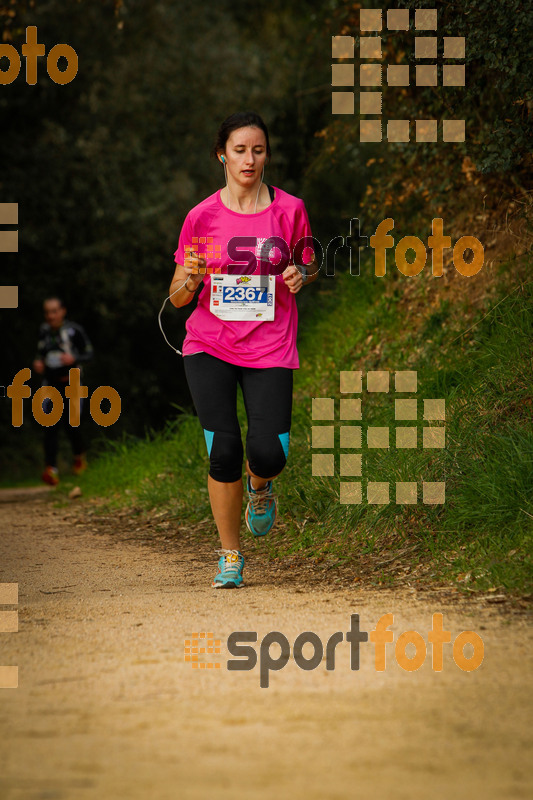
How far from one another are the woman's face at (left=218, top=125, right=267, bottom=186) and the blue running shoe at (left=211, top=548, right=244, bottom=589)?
5.97 ft

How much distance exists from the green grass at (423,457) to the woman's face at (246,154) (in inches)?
73.5

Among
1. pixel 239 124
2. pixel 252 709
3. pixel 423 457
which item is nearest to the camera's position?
pixel 252 709

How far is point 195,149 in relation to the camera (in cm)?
1769

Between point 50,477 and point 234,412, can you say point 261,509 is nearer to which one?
point 234,412

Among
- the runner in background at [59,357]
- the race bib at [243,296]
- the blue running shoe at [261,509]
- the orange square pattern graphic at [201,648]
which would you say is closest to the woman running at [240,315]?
the race bib at [243,296]

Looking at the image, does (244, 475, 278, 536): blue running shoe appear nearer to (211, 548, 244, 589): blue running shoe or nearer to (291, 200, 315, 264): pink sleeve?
(211, 548, 244, 589): blue running shoe

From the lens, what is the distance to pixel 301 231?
5.09 m

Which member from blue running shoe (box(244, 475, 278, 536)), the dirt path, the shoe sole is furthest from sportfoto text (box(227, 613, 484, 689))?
blue running shoe (box(244, 475, 278, 536))

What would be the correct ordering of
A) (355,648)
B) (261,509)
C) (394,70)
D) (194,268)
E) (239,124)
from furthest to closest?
(394,70)
(261,509)
(239,124)
(194,268)
(355,648)

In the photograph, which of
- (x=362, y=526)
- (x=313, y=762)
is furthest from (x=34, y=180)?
(x=313, y=762)

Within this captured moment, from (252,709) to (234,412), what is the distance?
7.27 ft

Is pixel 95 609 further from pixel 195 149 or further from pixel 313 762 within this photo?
pixel 195 149

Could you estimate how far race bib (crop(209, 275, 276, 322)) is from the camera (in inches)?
194

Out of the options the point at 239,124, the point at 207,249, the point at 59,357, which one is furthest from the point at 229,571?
the point at 59,357
